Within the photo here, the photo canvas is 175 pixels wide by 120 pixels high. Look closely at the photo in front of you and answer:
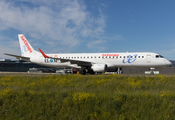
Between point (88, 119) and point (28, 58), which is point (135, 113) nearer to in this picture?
point (88, 119)

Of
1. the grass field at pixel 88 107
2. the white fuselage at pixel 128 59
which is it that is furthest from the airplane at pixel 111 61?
the grass field at pixel 88 107

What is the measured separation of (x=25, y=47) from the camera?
30.8 metres

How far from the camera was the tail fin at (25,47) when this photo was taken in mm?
30380

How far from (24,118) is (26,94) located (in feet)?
7.09

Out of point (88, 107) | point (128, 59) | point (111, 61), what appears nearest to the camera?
point (88, 107)

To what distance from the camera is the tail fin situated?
30380 millimetres

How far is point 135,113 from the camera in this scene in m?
6.73

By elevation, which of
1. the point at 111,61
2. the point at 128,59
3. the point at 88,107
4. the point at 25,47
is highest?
the point at 25,47

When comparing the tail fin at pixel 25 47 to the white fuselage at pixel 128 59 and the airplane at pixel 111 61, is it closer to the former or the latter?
the airplane at pixel 111 61

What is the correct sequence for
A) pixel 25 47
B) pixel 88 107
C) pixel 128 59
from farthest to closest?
pixel 25 47
pixel 128 59
pixel 88 107

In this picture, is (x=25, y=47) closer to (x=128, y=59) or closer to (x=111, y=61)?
(x=111, y=61)

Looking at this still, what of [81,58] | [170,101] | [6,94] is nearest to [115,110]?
[170,101]

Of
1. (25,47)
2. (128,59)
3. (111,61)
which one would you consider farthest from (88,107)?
(25,47)

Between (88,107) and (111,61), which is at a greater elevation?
(111,61)
